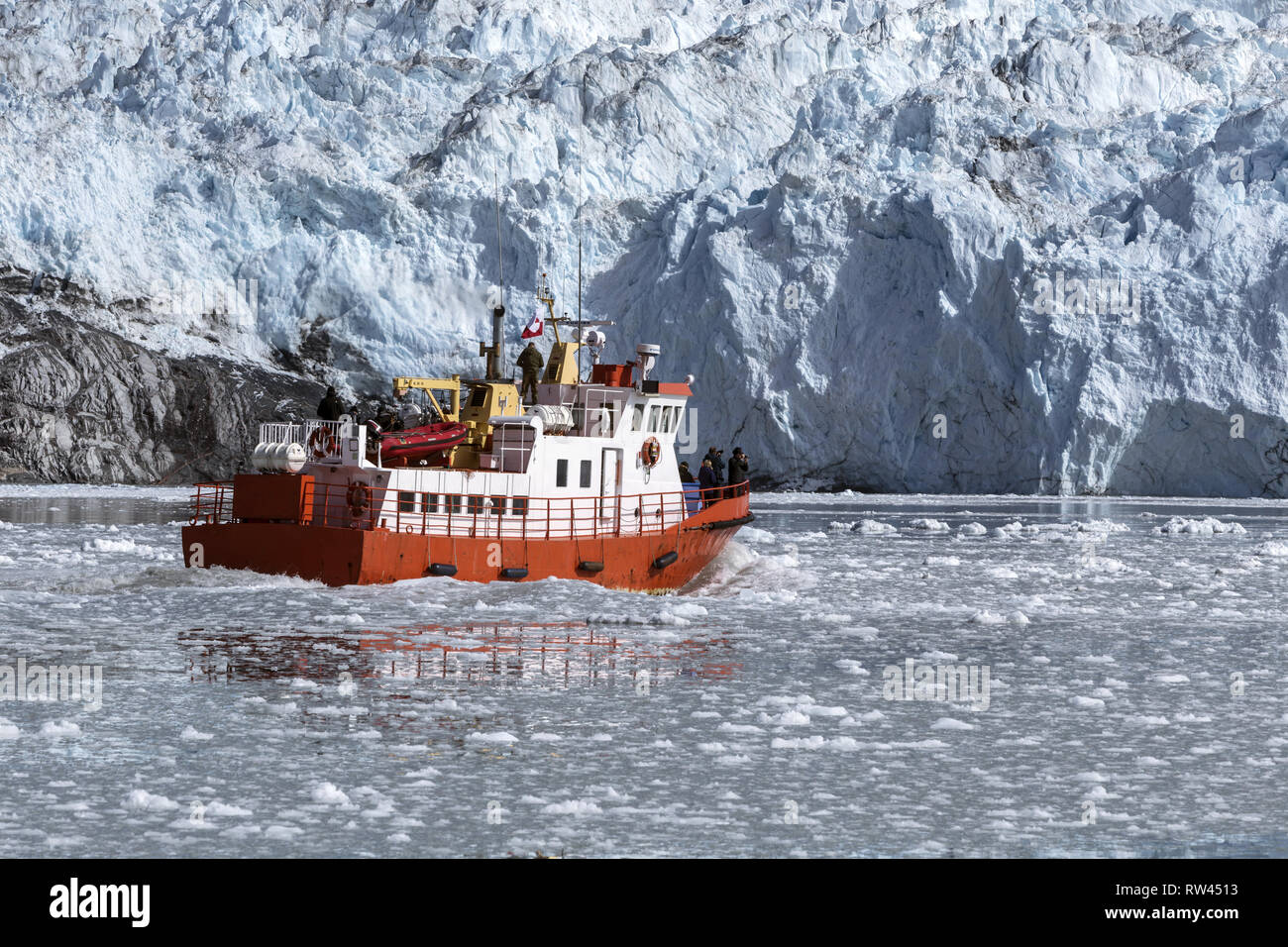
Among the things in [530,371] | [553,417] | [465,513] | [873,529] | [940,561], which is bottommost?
[940,561]

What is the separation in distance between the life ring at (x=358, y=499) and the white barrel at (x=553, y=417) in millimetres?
2503

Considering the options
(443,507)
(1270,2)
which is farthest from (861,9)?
(443,507)

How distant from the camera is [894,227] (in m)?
44.9

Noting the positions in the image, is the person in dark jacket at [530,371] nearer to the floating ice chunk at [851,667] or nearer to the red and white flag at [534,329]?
the red and white flag at [534,329]

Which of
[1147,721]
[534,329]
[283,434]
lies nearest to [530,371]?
[534,329]

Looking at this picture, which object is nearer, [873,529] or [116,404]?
[873,529]

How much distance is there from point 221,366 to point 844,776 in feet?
169

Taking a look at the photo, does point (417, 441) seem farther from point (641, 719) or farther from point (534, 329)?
point (641, 719)

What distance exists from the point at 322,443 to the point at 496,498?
2.38 meters

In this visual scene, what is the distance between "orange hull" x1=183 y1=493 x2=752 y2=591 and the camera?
16.2 meters

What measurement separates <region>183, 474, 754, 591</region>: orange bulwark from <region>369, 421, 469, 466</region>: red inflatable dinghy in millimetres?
759

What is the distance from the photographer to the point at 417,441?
59.2ft

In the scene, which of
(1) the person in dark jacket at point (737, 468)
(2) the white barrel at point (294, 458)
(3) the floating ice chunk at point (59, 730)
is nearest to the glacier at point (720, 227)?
(1) the person in dark jacket at point (737, 468)

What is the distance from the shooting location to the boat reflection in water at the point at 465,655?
10773 mm
